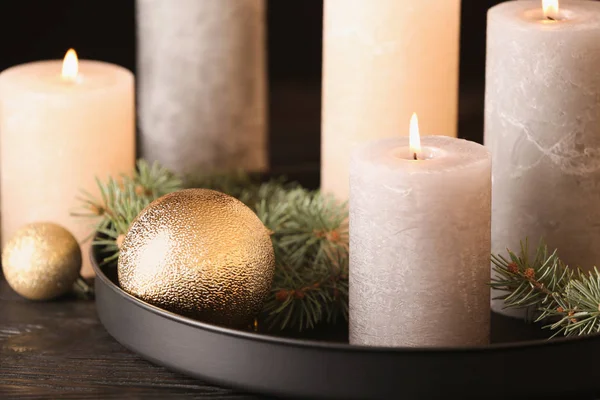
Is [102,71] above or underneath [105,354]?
above

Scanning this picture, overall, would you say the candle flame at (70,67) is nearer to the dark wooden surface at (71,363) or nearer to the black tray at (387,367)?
the dark wooden surface at (71,363)

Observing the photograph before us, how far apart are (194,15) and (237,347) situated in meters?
0.43

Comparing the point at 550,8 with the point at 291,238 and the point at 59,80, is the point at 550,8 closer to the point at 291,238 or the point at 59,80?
the point at 291,238

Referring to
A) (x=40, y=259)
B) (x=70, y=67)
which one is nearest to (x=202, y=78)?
(x=70, y=67)

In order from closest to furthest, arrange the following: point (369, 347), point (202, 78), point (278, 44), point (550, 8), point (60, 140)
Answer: point (369, 347)
point (550, 8)
point (60, 140)
point (202, 78)
point (278, 44)

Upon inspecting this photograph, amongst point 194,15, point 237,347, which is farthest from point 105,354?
point 194,15

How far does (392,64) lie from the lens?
0.77m

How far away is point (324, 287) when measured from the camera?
726 mm

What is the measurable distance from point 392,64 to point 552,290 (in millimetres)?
194

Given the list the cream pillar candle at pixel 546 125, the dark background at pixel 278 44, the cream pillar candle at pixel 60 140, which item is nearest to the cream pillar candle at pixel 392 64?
the cream pillar candle at pixel 546 125

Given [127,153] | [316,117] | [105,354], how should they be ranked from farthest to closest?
1. [316,117]
2. [127,153]
3. [105,354]

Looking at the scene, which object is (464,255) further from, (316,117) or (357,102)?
(316,117)

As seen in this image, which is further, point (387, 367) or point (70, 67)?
point (70, 67)

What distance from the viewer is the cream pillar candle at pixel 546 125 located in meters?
0.68
